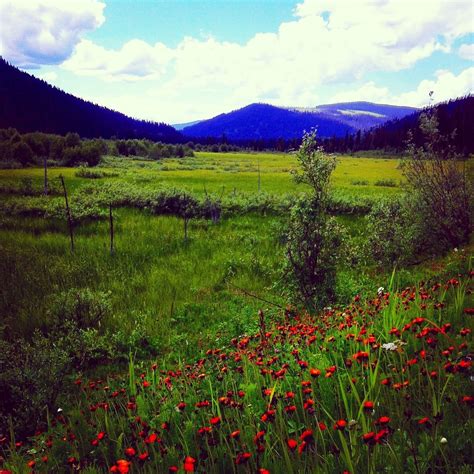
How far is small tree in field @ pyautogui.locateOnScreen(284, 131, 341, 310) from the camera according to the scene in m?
8.94

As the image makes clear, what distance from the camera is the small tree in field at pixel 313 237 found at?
29.3 feet

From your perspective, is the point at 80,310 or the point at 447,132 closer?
the point at 80,310

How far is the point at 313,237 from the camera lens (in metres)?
9.23

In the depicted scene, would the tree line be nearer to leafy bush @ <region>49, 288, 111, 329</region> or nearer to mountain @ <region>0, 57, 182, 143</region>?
leafy bush @ <region>49, 288, 111, 329</region>

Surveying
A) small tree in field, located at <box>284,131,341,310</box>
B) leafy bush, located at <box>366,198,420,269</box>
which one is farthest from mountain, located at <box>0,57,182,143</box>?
small tree in field, located at <box>284,131,341,310</box>

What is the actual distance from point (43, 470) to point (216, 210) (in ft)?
68.3

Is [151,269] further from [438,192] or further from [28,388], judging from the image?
[438,192]

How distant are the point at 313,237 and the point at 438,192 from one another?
674 centimetres

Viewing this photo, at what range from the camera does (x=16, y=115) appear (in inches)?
5915

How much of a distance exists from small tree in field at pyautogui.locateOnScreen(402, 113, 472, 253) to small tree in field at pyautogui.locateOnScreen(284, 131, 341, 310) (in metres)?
5.99

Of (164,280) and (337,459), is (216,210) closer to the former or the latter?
(164,280)

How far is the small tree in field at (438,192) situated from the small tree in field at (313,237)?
599cm

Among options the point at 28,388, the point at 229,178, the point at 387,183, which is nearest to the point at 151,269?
the point at 28,388

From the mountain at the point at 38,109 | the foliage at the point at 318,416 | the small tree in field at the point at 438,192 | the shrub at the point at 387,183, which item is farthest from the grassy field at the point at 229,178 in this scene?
the mountain at the point at 38,109
